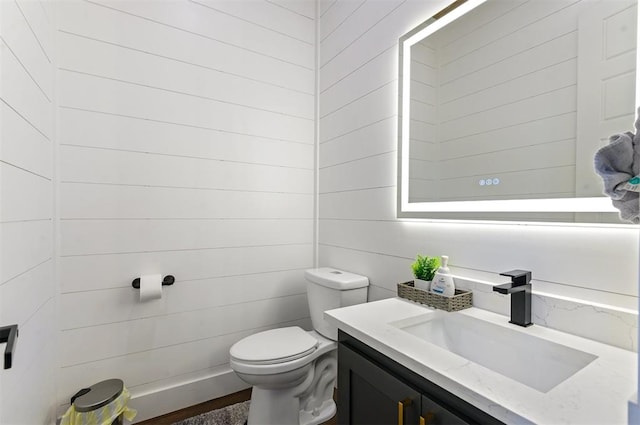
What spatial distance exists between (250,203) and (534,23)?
5.33 ft

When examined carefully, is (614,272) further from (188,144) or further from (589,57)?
(188,144)

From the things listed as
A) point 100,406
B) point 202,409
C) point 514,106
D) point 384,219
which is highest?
point 514,106

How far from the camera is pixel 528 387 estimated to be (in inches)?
24.5

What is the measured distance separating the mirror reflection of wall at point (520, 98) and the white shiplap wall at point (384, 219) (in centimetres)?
14

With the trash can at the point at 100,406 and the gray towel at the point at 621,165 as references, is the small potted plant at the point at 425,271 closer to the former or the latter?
the gray towel at the point at 621,165

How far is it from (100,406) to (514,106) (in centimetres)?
214

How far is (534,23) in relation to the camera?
1.03 metres

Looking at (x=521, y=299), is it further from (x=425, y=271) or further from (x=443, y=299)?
(x=425, y=271)

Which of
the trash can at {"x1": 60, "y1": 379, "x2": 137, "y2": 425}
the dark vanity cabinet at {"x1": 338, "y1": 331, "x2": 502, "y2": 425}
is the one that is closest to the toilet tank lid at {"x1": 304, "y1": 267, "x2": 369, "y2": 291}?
the dark vanity cabinet at {"x1": 338, "y1": 331, "x2": 502, "y2": 425}

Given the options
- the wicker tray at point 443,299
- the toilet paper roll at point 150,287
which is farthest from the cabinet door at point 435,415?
the toilet paper roll at point 150,287

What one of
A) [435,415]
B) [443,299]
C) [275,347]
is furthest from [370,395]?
[275,347]

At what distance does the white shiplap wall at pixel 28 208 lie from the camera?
86cm

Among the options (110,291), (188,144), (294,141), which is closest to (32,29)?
(188,144)

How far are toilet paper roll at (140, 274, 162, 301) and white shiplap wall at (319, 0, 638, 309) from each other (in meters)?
1.02
